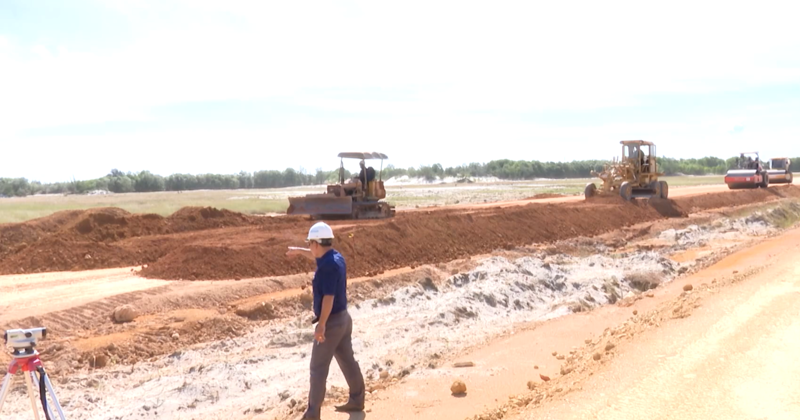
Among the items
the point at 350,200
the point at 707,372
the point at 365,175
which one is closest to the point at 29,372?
the point at 707,372

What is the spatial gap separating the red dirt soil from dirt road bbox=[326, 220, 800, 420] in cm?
688

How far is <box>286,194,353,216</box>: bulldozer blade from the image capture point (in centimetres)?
2691

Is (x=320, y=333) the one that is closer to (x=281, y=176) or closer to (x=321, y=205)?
(x=321, y=205)

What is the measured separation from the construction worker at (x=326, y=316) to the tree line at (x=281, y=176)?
9560 cm

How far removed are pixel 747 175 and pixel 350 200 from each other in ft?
108

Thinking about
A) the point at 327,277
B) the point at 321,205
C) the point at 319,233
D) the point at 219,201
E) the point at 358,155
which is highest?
the point at 358,155

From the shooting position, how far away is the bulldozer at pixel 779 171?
55562 millimetres

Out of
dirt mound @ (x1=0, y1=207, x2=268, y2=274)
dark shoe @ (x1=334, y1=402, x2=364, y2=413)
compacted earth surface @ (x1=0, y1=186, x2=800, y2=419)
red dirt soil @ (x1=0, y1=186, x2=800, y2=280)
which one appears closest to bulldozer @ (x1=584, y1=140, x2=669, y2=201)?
red dirt soil @ (x1=0, y1=186, x2=800, y2=280)

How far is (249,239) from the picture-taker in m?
19.8

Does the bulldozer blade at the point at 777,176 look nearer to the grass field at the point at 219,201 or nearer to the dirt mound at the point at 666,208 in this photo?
the grass field at the point at 219,201

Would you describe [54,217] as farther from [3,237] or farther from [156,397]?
[156,397]

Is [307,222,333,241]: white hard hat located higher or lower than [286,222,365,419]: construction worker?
higher

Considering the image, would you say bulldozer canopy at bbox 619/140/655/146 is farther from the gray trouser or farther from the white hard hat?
the white hard hat

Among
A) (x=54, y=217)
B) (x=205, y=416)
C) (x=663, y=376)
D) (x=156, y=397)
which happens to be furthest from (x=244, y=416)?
(x=54, y=217)
